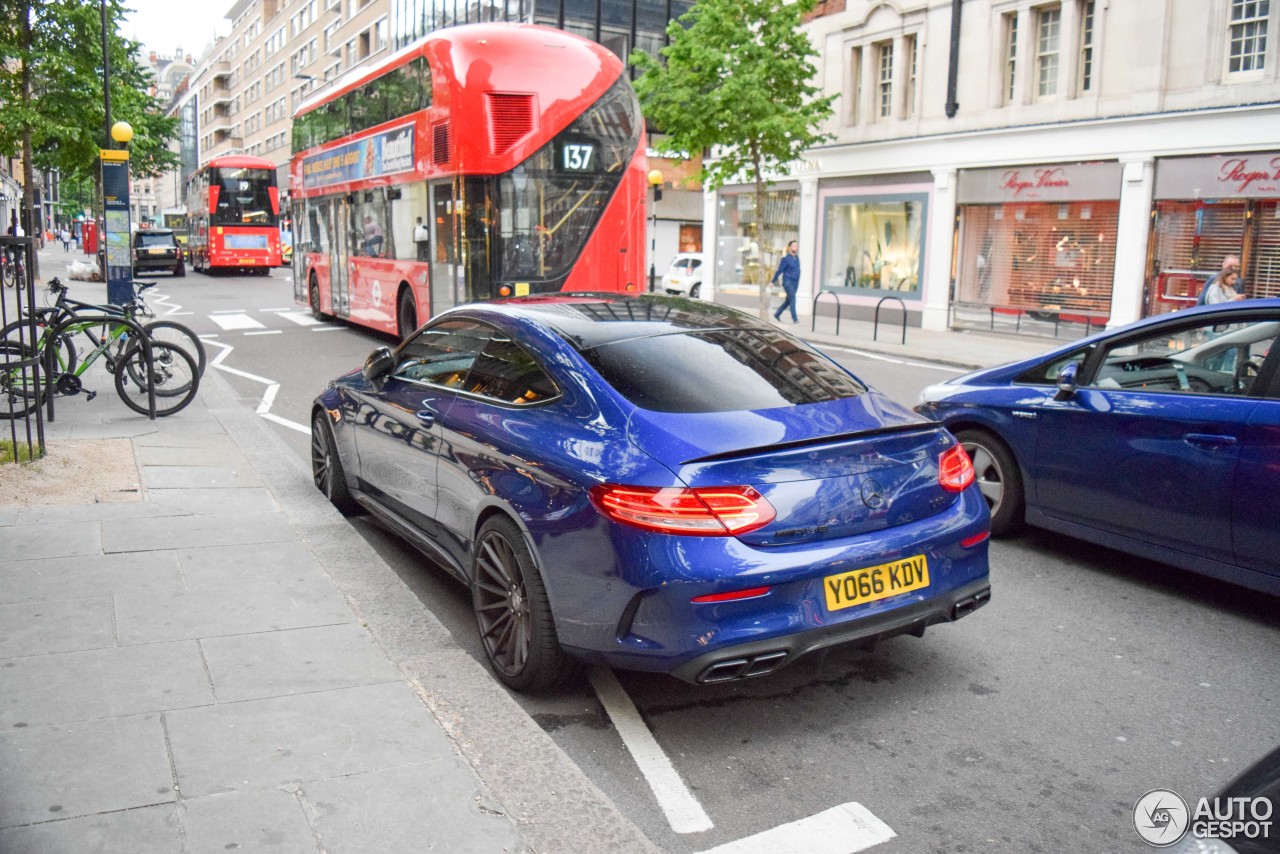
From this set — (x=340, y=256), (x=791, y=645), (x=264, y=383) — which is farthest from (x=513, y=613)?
(x=340, y=256)

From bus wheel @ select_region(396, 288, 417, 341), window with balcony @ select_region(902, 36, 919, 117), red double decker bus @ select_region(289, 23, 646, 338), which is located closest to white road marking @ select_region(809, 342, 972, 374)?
red double decker bus @ select_region(289, 23, 646, 338)

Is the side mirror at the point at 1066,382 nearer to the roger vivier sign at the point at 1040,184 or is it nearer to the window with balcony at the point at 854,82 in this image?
the roger vivier sign at the point at 1040,184

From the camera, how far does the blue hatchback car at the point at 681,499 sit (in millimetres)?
3779

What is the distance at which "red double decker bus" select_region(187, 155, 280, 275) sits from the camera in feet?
136

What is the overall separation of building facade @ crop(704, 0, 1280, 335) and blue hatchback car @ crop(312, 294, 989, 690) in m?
17.8

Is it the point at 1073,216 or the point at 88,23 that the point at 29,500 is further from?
the point at 88,23

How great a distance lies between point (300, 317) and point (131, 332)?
45.0 ft

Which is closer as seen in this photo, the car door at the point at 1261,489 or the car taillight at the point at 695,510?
the car taillight at the point at 695,510

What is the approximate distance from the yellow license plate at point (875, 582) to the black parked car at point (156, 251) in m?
40.8

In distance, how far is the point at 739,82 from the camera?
2394 centimetres

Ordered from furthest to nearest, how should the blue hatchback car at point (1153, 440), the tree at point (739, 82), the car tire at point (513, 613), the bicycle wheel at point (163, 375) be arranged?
the tree at point (739, 82) < the bicycle wheel at point (163, 375) < the blue hatchback car at point (1153, 440) < the car tire at point (513, 613)

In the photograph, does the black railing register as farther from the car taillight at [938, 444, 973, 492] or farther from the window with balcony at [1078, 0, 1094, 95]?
the window with balcony at [1078, 0, 1094, 95]

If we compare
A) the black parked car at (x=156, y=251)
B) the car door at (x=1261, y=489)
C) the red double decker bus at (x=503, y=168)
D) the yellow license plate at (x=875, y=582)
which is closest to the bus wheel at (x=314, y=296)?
the red double decker bus at (x=503, y=168)

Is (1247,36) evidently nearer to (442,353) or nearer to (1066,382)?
(1066,382)
